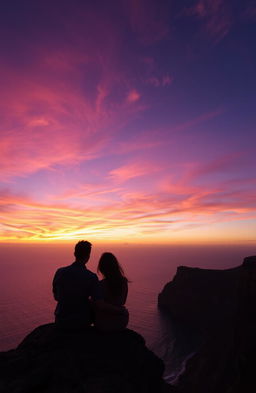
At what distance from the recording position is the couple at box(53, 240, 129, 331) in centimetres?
766

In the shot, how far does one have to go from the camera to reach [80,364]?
670cm

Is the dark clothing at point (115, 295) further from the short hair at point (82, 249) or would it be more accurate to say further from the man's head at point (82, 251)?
the short hair at point (82, 249)

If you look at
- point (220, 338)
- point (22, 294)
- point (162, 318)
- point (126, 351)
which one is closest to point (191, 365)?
point (220, 338)

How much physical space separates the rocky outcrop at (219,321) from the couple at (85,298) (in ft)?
99.7

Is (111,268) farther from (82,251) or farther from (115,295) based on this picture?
(82,251)

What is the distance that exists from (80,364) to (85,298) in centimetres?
165

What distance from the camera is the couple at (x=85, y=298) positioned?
25.1ft

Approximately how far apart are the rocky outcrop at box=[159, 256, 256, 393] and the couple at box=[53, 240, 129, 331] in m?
30.4

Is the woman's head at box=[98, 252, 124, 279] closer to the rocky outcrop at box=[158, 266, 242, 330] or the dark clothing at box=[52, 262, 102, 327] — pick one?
the dark clothing at box=[52, 262, 102, 327]

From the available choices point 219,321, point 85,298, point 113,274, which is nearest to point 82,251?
point 113,274

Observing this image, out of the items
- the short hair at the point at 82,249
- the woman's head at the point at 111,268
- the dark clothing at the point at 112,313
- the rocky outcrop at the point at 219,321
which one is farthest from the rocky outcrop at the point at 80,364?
the rocky outcrop at the point at 219,321

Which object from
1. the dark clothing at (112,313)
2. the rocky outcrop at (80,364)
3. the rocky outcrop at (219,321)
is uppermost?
the dark clothing at (112,313)

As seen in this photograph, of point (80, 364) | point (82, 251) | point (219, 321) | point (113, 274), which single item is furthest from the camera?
point (219, 321)

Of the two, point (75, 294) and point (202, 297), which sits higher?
point (75, 294)
